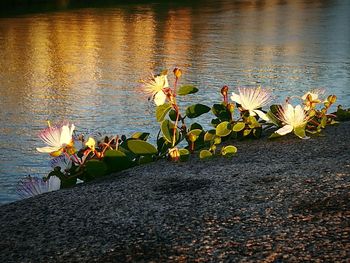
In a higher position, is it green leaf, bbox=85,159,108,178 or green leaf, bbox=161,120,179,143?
green leaf, bbox=161,120,179,143

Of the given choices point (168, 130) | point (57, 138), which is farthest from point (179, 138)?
point (57, 138)

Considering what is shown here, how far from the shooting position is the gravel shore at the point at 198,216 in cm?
199

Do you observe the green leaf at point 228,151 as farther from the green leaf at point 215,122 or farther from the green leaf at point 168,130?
the green leaf at point 215,122

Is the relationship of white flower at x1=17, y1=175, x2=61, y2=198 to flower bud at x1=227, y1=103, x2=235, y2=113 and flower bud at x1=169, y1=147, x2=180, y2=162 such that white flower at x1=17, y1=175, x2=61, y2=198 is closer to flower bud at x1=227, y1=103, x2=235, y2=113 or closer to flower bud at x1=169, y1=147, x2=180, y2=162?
flower bud at x1=169, y1=147, x2=180, y2=162

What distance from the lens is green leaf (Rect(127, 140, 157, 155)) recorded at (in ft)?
10.8

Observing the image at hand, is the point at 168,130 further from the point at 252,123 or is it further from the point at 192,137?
the point at 252,123

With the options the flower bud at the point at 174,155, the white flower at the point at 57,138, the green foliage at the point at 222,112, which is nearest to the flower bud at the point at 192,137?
the flower bud at the point at 174,155

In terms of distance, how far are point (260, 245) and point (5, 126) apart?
446 centimetres

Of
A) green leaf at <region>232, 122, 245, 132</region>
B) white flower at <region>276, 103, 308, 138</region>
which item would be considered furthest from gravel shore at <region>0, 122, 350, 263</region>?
green leaf at <region>232, 122, 245, 132</region>

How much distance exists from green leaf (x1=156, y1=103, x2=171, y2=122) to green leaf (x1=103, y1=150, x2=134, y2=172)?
1.10 ft

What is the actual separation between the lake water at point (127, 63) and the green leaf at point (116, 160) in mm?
366

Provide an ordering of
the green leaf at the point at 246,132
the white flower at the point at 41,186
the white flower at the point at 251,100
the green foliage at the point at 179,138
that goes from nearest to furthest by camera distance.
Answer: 1. the white flower at the point at 41,186
2. the green foliage at the point at 179,138
3. the white flower at the point at 251,100
4. the green leaf at the point at 246,132

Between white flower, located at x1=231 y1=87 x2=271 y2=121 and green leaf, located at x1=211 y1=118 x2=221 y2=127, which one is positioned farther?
green leaf, located at x1=211 y1=118 x2=221 y2=127

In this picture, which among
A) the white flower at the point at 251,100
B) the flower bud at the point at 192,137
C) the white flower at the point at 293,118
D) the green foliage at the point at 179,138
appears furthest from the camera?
the white flower at the point at 251,100
